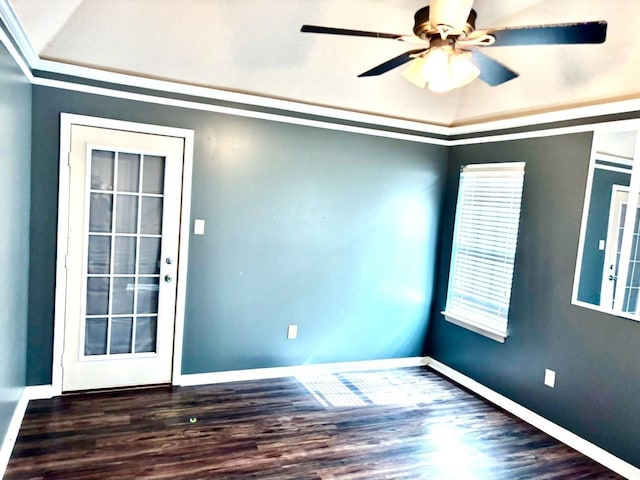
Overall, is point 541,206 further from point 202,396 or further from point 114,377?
point 114,377

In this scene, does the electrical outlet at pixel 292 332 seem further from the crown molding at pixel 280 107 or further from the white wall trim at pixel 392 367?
the crown molding at pixel 280 107

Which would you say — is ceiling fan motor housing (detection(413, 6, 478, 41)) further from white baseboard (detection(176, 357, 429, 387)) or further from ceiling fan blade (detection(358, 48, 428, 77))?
white baseboard (detection(176, 357, 429, 387))

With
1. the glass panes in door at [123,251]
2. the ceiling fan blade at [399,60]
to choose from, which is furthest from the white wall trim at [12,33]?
the ceiling fan blade at [399,60]

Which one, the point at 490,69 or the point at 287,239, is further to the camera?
the point at 287,239

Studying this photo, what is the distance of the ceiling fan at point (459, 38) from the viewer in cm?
180

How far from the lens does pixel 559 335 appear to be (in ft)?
10.8

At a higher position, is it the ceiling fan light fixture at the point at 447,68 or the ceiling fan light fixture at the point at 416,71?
the ceiling fan light fixture at the point at 416,71

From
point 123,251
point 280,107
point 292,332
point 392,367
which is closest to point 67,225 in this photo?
point 123,251

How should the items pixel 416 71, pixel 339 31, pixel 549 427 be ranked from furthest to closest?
pixel 549 427 < pixel 416 71 < pixel 339 31

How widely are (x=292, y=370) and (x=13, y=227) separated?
242cm

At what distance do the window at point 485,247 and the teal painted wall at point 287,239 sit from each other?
299 millimetres

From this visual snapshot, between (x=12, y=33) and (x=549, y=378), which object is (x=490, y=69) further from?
(x=12, y=33)

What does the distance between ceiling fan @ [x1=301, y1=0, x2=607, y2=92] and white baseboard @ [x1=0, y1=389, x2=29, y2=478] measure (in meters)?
2.71

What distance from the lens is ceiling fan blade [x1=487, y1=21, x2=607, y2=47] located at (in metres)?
1.73
